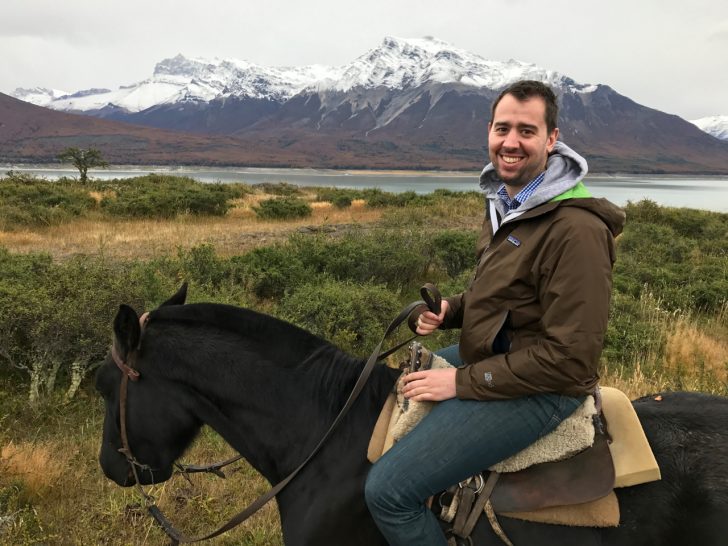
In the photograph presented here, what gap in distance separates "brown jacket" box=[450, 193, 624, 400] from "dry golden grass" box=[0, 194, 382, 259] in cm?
1048

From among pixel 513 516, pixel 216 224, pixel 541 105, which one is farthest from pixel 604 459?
pixel 216 224

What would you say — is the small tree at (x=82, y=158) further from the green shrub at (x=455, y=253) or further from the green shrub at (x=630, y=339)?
the green shrub at (x=630, y=339)

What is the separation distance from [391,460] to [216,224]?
62.3 feet

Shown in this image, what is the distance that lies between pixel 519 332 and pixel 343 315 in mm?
5639


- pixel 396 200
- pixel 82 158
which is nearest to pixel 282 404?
pixel 396 200

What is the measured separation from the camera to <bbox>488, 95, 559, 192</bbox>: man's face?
7.05 ft

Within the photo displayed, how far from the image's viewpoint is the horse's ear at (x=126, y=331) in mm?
2322

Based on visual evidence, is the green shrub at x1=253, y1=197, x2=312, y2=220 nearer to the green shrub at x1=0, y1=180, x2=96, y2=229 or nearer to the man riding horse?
the green shrub at x1=0, y1=180, x2=96, y2=229

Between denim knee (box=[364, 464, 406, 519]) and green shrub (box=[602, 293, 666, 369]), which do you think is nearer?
denim knee (box=[364, 464, 406, 519])

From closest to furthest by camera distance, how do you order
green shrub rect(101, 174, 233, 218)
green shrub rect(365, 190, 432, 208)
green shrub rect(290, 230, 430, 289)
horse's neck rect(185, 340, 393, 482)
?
1. horse's neck rect(185, 340, 393, 482)
2. green shrub rect(290, 230, 430, 289)
3. green shrub rect(101, 174, 233, 218)
4. green shrub rect(365, 190, 432, 208)

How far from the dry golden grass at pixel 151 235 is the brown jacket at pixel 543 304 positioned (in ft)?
34.4

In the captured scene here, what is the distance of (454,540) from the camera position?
2.11 m

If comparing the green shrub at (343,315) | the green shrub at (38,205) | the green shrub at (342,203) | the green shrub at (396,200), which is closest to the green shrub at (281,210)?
the green shrub at (342,203)

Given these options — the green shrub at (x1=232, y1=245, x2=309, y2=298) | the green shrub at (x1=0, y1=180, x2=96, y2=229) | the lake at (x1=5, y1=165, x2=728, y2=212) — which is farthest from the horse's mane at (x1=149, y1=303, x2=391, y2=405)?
the lake at (x1=5, y1=165, x2=728, y2=212)
